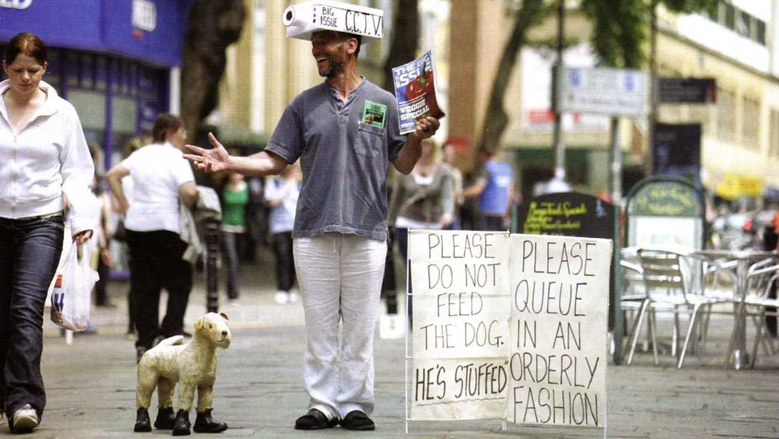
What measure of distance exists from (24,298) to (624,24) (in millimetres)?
20840

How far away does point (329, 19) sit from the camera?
7012 millimetres

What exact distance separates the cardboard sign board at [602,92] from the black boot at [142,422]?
22958 mm

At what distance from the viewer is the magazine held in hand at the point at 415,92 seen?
21.9ft

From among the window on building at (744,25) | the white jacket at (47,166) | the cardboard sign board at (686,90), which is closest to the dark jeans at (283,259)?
the white jacket at (47,166)

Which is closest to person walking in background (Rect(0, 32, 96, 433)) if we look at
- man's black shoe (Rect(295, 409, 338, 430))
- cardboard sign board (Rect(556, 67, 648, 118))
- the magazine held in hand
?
man's black shoe (Rect(295, 409, 338, 430))

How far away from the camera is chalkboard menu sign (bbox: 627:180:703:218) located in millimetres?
13523

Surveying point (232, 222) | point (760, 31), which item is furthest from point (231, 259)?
point (760, 31)

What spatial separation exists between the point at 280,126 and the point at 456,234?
104cm

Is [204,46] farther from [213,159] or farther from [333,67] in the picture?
[213,159]

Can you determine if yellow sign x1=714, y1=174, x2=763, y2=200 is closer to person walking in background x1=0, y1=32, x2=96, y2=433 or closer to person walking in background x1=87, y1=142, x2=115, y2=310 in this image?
person walking in background x1=87, y1=142, x2=115, y2=310

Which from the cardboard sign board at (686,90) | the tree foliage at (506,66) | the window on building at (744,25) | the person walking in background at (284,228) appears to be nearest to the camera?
the person walking in background at (284,228)

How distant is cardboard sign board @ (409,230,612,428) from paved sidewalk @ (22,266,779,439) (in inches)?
7.9

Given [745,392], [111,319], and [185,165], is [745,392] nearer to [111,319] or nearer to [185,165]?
[185,165]

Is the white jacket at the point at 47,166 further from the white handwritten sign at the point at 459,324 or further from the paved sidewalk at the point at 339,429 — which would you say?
the white handwritten sign at the point at 459,324
